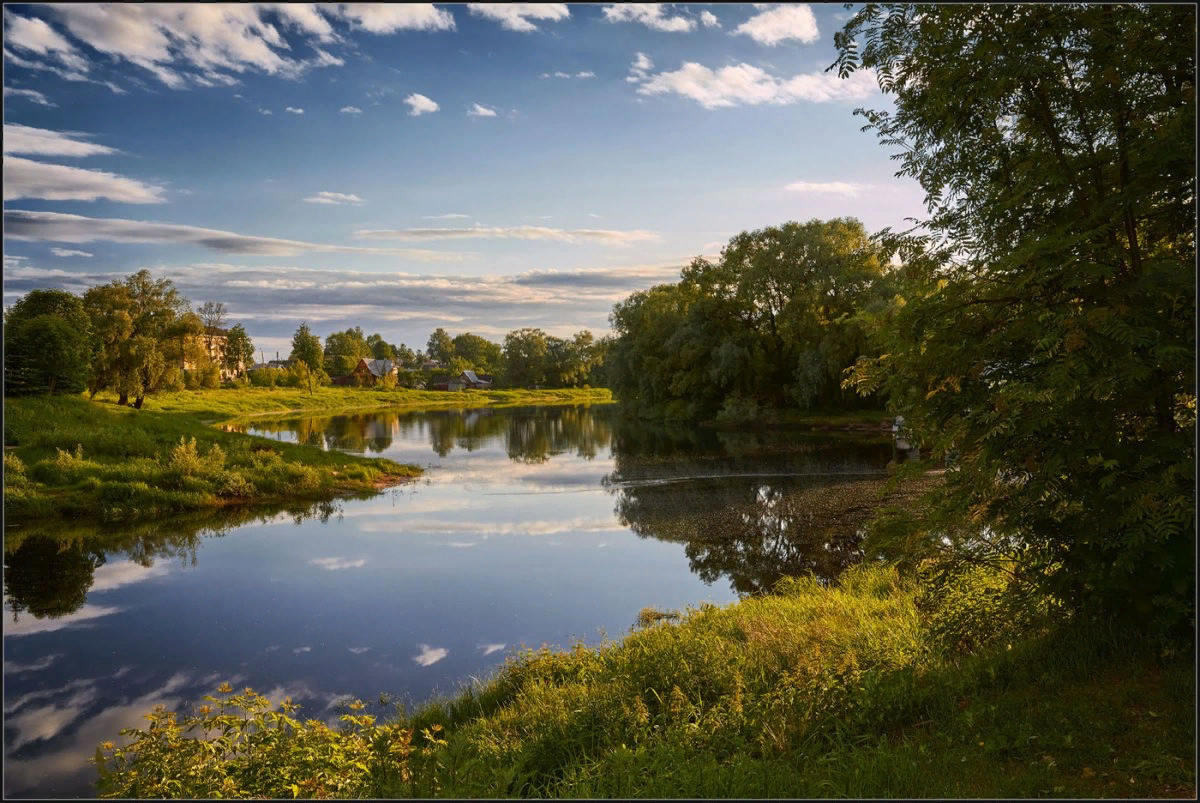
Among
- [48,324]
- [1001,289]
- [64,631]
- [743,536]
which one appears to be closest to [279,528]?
[64,631]

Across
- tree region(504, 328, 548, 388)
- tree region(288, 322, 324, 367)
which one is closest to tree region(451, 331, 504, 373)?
tree region(504, 328, 548, 388)

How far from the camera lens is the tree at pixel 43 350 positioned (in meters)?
22.6

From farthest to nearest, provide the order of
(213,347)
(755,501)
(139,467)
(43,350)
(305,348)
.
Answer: (305,348) < (213,347) < (43,350) < (139,467) < (755,501)

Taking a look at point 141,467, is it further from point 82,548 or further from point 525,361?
point 525,361

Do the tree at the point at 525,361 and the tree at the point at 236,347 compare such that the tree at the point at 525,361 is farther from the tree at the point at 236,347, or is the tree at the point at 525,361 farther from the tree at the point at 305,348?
the tree at the point at 236,347

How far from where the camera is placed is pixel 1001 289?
19.1 feet

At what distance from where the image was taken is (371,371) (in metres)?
108

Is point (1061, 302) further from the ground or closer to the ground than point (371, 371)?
further from the ground

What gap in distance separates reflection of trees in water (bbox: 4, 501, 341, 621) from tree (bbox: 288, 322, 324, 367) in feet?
218

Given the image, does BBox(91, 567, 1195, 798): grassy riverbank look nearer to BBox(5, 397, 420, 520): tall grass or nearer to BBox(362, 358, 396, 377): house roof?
BBox(5, 397, 420, 520): tall grass

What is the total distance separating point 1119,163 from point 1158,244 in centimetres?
92

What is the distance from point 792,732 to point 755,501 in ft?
44.0

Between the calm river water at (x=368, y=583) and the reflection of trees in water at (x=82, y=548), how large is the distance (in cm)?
7

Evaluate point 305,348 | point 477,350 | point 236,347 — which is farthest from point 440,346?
point 236,347
